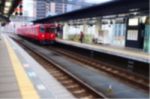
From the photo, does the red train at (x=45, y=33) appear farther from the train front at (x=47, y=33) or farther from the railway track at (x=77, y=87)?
the railway track at (x=77, y=87)

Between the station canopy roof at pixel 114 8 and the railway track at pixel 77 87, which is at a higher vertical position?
the station canopy roof at pixel 114 8

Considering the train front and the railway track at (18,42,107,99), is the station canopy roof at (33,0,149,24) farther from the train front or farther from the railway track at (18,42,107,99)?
the railway track at (18,42,107,99)

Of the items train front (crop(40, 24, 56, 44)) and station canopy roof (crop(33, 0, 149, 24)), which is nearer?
station canopy roof (crop(33, 0, 149, 24))

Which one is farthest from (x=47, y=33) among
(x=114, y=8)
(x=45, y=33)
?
(x=114, y=8)

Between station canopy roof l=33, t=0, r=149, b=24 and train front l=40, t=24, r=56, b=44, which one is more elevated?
station canopy roof l=33, t=0, r=149, b=24

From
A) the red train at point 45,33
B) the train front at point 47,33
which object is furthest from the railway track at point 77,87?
the train front at point 47,33

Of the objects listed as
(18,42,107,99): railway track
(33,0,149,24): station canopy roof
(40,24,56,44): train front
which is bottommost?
(18,42,107,99): railway track

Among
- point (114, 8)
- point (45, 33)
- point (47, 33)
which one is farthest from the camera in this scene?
point (47, 33)

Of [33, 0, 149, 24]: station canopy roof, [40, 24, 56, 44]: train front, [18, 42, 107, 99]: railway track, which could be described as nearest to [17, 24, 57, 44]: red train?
[40, 24, 56, 44]: train front

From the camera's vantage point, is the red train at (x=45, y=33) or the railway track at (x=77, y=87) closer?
the railway track at (x=77, y=87)

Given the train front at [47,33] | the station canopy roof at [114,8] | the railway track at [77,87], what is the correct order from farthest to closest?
the train front at [47,33] → the station canopy roof at [114,8] → the railway track at [77,87]

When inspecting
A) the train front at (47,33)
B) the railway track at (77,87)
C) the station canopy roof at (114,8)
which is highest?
the station canopy roof at (114,8)

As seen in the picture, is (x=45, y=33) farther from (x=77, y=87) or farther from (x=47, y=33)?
(x=77, y=87)

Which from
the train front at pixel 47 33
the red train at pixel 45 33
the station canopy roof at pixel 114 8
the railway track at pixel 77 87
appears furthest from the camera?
the train front at pixel 47 33
